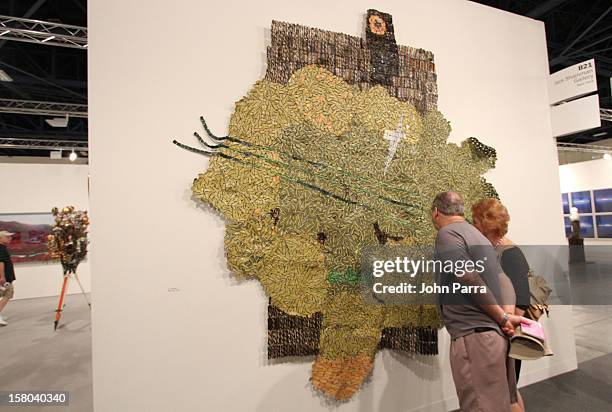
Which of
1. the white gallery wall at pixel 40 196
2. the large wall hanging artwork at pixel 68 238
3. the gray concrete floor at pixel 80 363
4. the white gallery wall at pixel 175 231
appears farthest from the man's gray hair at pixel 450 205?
the white gallery wall at pixel 40 196

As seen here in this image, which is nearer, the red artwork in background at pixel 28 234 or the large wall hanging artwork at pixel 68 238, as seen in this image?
the large wall hanging artwork at pixel 68 238

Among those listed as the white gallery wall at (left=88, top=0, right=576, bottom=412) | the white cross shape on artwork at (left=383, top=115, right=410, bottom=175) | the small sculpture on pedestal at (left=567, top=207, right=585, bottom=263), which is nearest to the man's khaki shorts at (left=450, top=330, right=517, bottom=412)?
the white gallery wall at (left=88, top=0, right=576, bottom=412)

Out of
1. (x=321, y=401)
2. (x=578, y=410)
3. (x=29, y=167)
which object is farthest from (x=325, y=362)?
(x=29, y=167)

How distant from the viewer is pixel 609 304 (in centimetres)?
477

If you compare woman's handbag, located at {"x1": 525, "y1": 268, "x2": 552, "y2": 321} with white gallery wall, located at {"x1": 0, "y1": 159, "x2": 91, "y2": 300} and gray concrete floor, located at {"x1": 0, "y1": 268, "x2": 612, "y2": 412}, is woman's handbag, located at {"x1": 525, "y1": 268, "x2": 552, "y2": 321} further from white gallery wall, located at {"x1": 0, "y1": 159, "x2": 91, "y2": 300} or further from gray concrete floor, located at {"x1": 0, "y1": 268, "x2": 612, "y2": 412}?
white gallery wall, located at {"x1": 0, "y1": 159, "x2": 91, "y2": 300}

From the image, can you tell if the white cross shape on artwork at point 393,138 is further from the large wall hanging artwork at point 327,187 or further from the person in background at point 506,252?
the person in background at point 506,252

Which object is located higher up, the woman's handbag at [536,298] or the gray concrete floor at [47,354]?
the woman's handbag at [536,298]

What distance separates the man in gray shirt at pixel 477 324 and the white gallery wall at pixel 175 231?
2.27 feet

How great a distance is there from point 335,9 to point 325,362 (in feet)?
6.87

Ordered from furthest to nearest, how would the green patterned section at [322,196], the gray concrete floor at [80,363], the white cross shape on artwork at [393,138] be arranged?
1. the gray concrete floor at [80,363]
2. the white cross shape on artwork at [393,138]
3. the green patterned section at [322,196]

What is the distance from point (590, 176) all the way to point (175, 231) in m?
9.06

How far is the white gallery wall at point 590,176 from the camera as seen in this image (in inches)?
284

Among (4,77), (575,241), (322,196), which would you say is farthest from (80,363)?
(575,241)

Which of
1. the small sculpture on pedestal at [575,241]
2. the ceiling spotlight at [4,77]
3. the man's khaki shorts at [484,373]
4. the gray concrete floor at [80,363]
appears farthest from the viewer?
the small sculpture on pedestal at [575,241]
